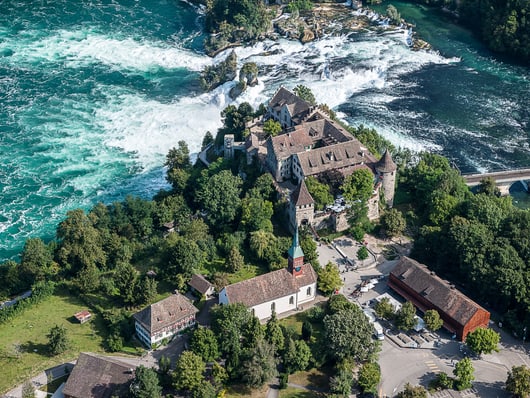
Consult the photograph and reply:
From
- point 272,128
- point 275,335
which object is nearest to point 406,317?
point 275,335

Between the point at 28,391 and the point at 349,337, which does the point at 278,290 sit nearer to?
the point at 349,337

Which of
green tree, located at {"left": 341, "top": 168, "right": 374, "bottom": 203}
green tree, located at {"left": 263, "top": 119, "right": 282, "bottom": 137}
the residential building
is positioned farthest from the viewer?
green tree, located at {"left": 263, "top": 119, "right": 282, "bottom": 137}

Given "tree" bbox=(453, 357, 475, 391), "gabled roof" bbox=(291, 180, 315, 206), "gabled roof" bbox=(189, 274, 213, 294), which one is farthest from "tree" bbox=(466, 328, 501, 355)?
"gabled roof" bbox=(189, 274, 213, 294)

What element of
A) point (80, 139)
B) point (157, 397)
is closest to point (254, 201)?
point (157, 397)

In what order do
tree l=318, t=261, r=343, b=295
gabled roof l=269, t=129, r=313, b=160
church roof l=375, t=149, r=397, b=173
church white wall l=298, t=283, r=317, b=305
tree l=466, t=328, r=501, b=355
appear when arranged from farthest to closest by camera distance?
gabled roof l=269, t=129, r=313, b=160, church roof l=375, t=149, r=397, b=173, tree l=318, t=261, r=343, b=295, church white wall l=298, t=283, r=317, b=305, tree l=466, t=328, r=501, b=355

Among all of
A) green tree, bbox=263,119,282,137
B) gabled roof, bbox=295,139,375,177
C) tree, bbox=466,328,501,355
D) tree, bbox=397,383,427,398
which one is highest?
Answer: gabled roof, bbox=295,139,375,177

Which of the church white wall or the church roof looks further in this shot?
the church roof

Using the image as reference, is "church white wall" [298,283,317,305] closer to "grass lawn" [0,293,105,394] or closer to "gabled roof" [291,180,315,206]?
"gabled roof" [291,180,315,206]

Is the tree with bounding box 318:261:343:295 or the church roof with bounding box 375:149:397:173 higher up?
the church roof with bounding box 375:149:397:173
